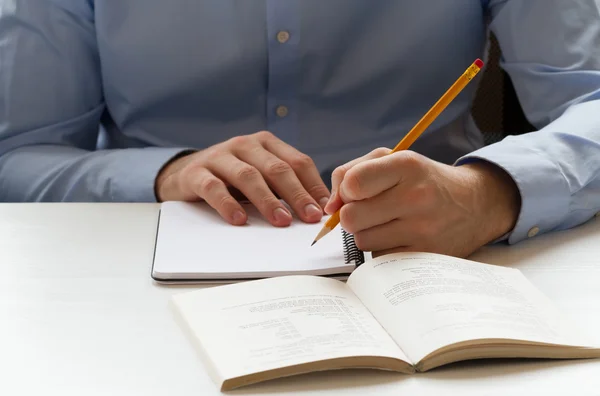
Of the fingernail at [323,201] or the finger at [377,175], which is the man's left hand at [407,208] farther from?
the fingernail at [323,201]

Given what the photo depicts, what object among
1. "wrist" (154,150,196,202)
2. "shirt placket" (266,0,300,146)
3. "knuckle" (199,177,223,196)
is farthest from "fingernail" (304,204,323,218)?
"shirt placket" (266,0,300,146)

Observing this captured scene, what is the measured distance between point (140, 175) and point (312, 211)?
0.88ft

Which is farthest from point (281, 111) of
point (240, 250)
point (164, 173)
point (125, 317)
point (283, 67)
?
point (125, 317)

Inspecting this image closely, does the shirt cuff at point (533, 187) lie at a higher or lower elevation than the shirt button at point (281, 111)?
higher

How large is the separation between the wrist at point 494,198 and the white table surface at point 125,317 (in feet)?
0.09

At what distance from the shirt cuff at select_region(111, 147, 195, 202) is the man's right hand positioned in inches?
1.8

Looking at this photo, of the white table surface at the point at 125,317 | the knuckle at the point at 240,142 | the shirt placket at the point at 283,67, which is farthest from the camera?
the shirt placket at the point at 283,67

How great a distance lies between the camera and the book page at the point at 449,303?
2.09ft

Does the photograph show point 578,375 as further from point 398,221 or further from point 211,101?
point 211,101

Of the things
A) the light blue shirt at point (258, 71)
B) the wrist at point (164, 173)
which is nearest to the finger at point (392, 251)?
the wrist at point (164, 173)

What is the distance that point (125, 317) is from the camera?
2.35 feet

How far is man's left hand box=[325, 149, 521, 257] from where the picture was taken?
2.63 feet

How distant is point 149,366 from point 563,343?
33 centimetres

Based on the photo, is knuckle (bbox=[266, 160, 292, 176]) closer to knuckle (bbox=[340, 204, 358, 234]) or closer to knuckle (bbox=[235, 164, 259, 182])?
knuckle (bbox=[235, 164, 259, 182])
